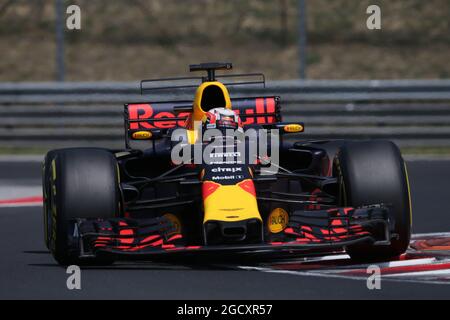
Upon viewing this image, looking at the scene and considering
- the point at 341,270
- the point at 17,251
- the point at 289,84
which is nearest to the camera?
the point at 341,270

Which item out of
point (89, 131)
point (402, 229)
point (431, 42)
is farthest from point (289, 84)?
point (402, 229)

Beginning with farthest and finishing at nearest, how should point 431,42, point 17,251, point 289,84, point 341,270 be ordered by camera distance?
point 431,42 → point 289,84 → point 17,251 → point 341,270

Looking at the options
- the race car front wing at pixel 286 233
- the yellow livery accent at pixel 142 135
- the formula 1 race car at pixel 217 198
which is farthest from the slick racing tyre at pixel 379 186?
the yellow livery accent at pixel 142 135

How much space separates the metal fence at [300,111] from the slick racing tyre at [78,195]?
7.92 m

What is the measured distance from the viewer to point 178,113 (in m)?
12.0

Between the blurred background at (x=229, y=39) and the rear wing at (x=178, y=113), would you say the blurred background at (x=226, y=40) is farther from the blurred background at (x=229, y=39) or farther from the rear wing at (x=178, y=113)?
the rear wing at (x=178, y=113)

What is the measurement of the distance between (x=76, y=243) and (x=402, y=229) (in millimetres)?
2317

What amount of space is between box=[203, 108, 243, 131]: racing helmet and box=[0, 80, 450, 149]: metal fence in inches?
275

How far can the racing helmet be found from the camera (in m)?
10.4

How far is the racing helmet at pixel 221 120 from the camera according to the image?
408 inches

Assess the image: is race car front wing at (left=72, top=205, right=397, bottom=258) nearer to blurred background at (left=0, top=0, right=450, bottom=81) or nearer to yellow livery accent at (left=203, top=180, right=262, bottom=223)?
yellow livery accent at (left=203, top=180, right=262, bottom=223)

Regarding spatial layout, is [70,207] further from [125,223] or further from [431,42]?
[431,42]

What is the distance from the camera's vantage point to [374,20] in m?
24.5

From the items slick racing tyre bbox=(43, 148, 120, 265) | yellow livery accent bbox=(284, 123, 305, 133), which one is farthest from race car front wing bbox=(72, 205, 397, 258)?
yellow livery accent bbox=(284, 123, 305, 133)
